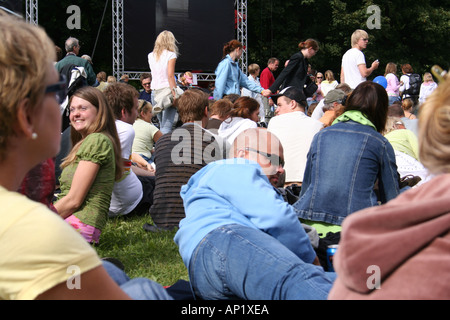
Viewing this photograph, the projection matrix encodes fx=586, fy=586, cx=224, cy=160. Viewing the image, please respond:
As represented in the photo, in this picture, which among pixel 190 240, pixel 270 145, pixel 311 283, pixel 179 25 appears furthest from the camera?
pixel 179 25

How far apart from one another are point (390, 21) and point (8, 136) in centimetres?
2500

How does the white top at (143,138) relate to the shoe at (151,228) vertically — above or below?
above

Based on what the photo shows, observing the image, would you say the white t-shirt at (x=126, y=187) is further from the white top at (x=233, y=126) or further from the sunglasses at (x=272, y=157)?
the sunglasses at (x=272, y=157)

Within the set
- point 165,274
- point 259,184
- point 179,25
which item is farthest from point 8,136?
point 179,25

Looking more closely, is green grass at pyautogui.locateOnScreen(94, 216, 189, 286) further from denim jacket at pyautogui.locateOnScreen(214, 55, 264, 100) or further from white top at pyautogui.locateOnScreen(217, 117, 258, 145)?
denim jacket at pyautogui.locateOnScreen(214, 55, 264, 100)

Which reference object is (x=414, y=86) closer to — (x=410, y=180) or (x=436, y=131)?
(x=410, y=180)

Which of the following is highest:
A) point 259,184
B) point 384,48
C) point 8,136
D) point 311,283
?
point 384,48

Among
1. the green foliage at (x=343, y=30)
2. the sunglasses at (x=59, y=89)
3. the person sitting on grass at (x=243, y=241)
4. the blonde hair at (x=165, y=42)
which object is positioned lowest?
the person sitting on grass at (x=243, y=241)

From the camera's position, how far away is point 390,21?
24.6 meters

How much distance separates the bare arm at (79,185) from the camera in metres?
4.08

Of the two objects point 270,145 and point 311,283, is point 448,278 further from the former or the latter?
point 270,145

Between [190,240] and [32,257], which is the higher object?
[32,257]

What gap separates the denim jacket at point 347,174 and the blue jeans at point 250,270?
1.15 m

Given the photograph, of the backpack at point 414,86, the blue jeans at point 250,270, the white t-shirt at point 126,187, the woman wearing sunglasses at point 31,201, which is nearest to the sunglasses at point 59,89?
the woman wearing sunglasses at point 31,201
